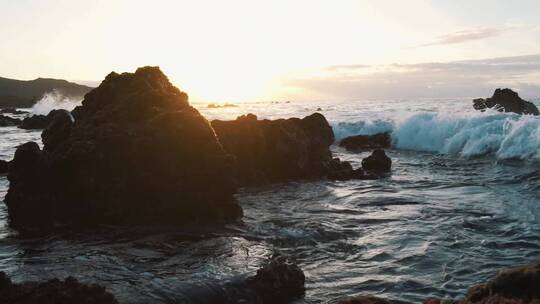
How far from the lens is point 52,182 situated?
1306 centimetres

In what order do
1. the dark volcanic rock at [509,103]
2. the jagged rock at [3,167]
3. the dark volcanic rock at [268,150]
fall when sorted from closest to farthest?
the dark volcanic rock at [268,150]
the jagged rock at [3,167]
the dark volcanic rock at [509,103]

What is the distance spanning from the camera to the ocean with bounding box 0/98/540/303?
343 inches

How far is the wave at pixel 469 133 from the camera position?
90.5 ft

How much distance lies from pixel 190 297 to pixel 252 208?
295 inches

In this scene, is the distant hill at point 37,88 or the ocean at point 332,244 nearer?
the ocean at point 332,244

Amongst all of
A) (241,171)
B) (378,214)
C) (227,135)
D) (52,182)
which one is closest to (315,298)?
(378,214)

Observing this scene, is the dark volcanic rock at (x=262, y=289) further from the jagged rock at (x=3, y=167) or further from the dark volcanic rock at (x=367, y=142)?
the dark volcanic rock at (x=367, y=142)

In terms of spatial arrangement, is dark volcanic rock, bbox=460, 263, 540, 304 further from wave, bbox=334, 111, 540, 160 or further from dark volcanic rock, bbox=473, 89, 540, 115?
dark volcanic rock, bbox=473, 89, 540, 115

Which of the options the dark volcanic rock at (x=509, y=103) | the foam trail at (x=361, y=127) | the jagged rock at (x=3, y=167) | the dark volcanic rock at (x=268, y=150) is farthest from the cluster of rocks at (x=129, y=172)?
the dark volcanic rock at (x=509, y=103)

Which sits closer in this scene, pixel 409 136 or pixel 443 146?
pixel 443 146

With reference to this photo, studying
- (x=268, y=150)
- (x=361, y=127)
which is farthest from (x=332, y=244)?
(x=361, y=127)

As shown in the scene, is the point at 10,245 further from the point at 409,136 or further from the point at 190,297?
the point at 409,136

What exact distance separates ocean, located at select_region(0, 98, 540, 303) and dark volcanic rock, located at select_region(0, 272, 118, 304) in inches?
35.3

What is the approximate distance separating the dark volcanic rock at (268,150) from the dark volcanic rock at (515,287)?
15.5 metres
